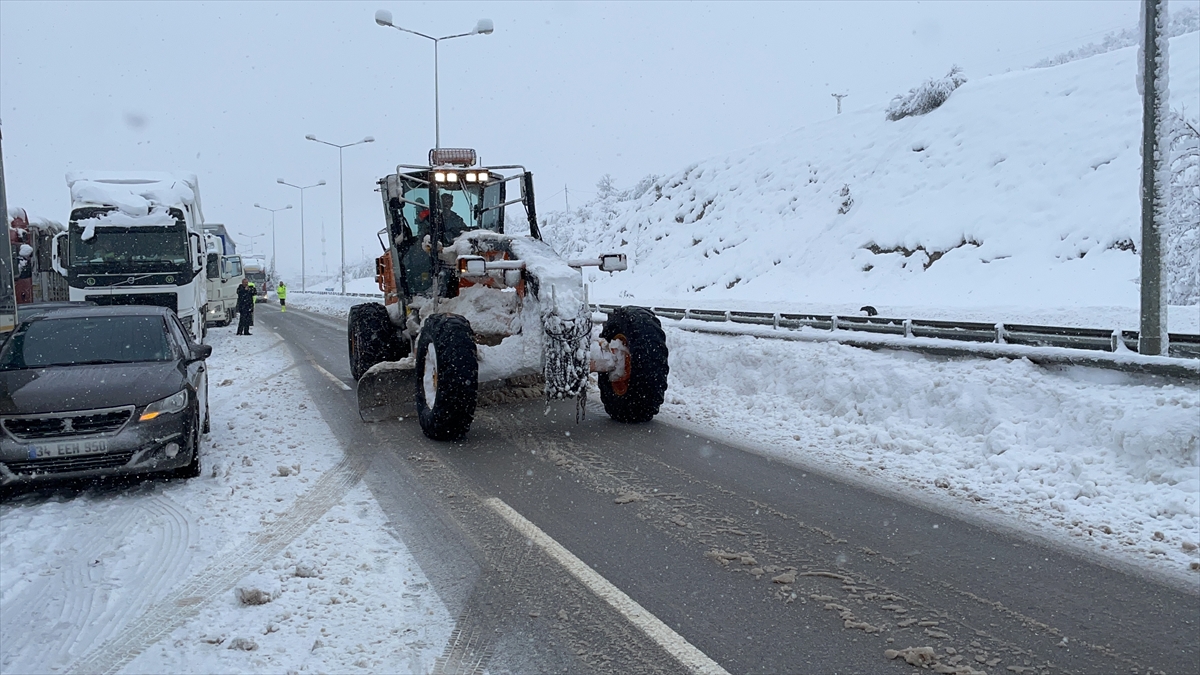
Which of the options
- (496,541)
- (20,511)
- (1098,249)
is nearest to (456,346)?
(496,541)

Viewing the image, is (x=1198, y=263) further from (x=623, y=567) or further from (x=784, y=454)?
(x=623, y=567)

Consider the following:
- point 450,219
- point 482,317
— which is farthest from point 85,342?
point 450,219

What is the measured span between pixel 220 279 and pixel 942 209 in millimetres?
28073

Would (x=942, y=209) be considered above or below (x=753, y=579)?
above

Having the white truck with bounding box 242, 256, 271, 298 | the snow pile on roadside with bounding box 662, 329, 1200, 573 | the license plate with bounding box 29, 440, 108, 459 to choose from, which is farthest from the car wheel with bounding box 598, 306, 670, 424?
the white truck with bounding box 242, 256, 271, 298

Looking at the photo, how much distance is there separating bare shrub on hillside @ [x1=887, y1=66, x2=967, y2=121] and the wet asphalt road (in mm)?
42122

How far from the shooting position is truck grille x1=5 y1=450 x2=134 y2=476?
5.98 metres

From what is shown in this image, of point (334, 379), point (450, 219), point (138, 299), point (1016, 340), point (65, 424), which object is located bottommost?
point (334, 379)

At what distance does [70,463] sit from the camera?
6.07 metres

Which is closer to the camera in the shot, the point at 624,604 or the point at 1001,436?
the point at 624,604

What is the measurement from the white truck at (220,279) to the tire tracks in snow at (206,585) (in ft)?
57.5

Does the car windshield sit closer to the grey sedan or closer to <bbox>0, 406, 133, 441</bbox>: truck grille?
the grey sedan

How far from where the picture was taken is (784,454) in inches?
300

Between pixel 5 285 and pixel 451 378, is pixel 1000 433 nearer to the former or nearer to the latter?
pixel 451 378
